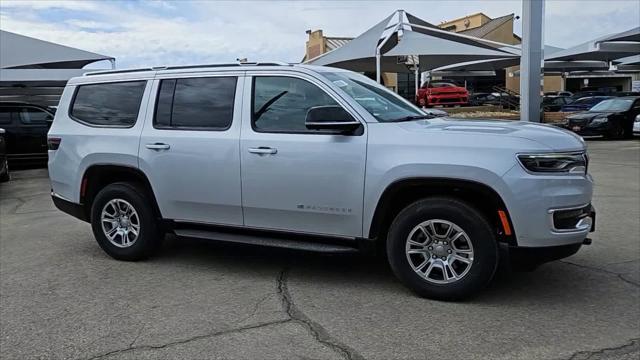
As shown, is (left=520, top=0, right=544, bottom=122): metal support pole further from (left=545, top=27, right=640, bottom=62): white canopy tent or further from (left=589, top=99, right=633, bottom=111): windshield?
(left=545, top=27, right=640, bottom=62): white canopy tent

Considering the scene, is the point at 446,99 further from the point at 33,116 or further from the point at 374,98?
the point at 374,98

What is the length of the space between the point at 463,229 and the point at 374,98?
1.52 m

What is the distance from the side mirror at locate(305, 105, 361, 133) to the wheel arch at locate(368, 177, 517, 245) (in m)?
0.58

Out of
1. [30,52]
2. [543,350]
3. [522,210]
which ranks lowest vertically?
[543,350]

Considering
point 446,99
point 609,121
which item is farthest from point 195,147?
point 446,99

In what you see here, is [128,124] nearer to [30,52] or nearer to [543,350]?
[543,350]

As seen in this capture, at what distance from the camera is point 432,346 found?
3.79m

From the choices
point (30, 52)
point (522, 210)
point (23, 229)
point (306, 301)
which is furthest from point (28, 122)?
point (522, 210)

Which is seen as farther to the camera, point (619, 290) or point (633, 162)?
point (633, 162)

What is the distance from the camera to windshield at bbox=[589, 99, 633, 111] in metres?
21.0

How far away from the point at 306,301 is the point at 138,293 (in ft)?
4.79

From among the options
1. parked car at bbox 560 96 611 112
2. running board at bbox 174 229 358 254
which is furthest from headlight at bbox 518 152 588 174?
parked car at bbox 560 96 611 112

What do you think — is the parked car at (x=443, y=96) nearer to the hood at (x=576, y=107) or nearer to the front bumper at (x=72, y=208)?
the hood at (x=576, y=107)

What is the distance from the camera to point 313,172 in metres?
4.81
